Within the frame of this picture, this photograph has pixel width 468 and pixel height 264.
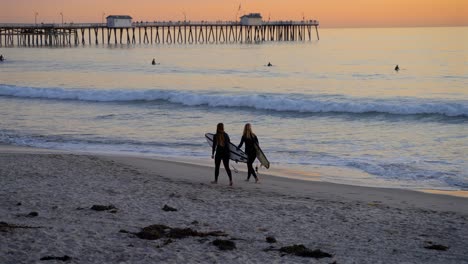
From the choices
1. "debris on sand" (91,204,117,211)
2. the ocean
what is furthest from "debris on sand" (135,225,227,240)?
the ocean

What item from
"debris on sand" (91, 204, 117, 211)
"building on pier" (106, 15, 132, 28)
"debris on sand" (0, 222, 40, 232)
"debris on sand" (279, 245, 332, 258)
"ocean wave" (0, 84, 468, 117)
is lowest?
"debris on sand" (279, 245, 332, 258)

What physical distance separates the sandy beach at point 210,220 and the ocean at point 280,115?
2423mm

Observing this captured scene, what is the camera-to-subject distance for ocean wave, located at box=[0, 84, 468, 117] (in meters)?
31.3

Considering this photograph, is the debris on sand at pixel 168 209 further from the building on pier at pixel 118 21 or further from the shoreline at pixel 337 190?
the building on pier at pixel 118 21

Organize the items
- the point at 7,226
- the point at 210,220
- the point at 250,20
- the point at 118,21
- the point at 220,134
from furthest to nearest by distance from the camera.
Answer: the point at 250,20 → the point at 118,21 → the point at 220,134 → the point at 210,220 → the point at 7,226

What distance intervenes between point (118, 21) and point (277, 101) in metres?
72.5

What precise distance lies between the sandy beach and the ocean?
2423 mm

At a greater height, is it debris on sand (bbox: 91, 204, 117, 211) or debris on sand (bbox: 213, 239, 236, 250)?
debris on sand (bbox: 91, 204, 117, 211)

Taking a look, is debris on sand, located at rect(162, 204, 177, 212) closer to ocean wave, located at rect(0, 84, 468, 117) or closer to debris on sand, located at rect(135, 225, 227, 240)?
debris on sand, located at rect(135, 225, 227, 240)

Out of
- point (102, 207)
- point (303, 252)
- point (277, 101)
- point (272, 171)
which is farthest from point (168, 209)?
point (277, 101)

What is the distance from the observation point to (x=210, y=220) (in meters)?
10.4

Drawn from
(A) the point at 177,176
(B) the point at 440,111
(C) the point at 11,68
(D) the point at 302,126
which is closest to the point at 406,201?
(A) the point at 177,176

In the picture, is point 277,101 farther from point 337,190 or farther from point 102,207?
point 102,207

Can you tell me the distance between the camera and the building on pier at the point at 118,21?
102 m
